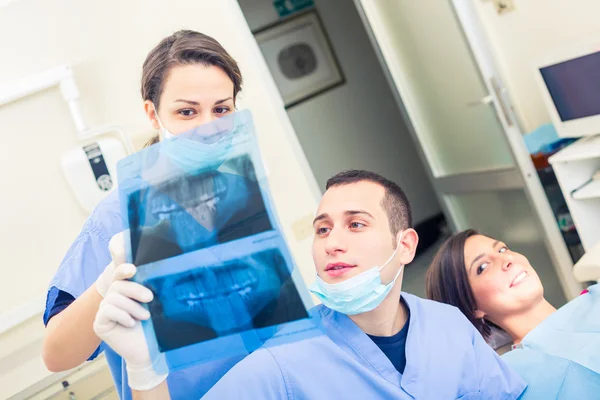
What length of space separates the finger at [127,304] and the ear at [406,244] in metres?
0.53

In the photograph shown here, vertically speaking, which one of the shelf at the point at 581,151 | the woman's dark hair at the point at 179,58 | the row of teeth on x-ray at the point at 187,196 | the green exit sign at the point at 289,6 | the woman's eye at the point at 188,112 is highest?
the green exit sign at the point at 289,6

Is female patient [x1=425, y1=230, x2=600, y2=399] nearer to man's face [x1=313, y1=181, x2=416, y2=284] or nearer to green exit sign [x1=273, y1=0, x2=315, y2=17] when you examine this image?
man's face [x1=313, y1=181, x2=416, y2=284]

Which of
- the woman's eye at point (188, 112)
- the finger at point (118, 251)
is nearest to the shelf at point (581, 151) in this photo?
the woman's eye at point (188, 112)

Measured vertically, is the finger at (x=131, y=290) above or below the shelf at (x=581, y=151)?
above

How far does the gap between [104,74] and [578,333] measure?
5.39 feet

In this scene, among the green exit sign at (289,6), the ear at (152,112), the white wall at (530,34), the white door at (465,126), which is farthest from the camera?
the green exit sign at (289,6)

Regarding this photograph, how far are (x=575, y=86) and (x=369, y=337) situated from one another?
1682mm

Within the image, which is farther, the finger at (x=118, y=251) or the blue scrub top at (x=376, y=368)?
the blue scrub top at (x=376, y=368)

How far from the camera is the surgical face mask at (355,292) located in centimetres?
95

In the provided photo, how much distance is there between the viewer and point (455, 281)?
1.67m

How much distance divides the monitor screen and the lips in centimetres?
99

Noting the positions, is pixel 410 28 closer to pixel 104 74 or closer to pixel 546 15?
pixel 546 15

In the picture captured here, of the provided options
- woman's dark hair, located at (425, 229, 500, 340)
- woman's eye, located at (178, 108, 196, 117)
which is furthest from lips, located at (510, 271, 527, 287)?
woman's eye, located at (178, 108, 196, 117)

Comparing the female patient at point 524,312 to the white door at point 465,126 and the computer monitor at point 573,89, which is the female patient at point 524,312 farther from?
the white door at point 465,126
